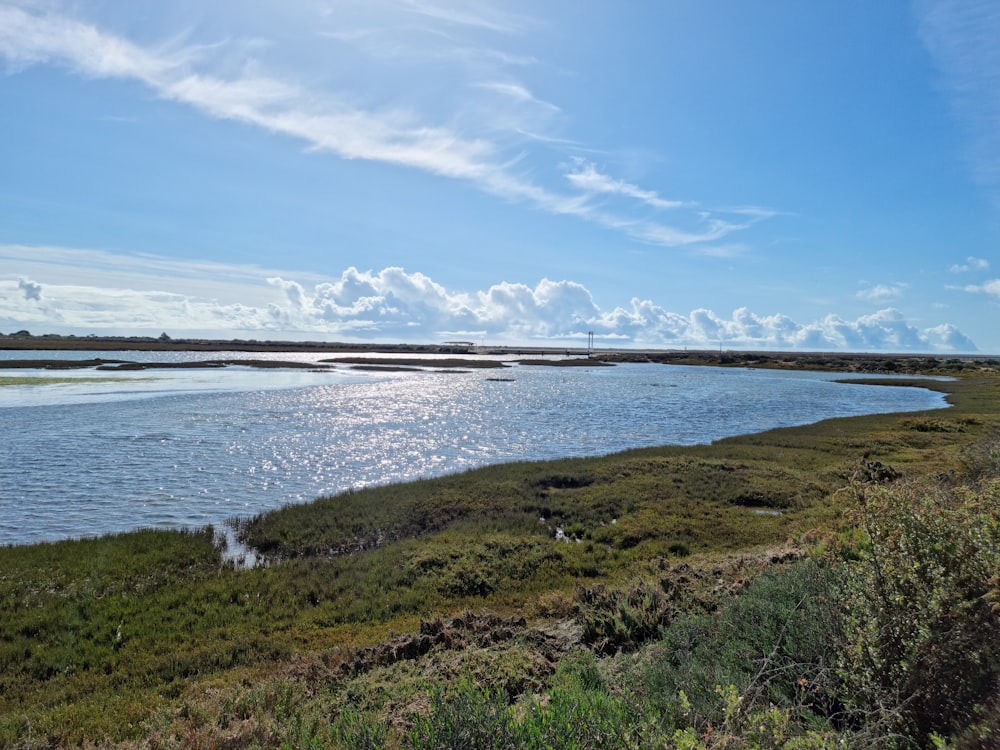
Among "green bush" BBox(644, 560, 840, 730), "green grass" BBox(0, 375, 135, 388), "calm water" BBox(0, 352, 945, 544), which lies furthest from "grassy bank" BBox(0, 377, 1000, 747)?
"green grass" BBox(0, 375, 135, 388)

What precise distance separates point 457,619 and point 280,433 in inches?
1253

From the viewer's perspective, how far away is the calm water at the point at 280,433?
2339 centimetres

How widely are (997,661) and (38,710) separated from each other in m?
13.0

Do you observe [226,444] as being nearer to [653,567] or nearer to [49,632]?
[49,632]

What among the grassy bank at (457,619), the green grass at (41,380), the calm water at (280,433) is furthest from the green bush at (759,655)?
the green grass at (41,380)

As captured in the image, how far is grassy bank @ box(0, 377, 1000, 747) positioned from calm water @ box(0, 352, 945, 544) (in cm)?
449

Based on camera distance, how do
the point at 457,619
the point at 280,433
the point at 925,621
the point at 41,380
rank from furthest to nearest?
the point at 41,380, the point at 280,433, the point at 457,619, the point at 925,621

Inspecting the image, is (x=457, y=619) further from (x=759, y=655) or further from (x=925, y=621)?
(x=925, y=621)

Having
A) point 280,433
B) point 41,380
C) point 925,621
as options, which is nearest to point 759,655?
point 925,621

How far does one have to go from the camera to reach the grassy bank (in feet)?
19.9

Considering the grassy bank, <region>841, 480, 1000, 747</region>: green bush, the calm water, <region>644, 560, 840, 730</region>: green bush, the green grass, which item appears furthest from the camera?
the green grass

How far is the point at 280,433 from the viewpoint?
127 ft

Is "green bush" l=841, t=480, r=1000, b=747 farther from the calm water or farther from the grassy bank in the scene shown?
the calm water

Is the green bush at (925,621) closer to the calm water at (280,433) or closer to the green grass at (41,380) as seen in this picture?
the calm water at (280,433)
